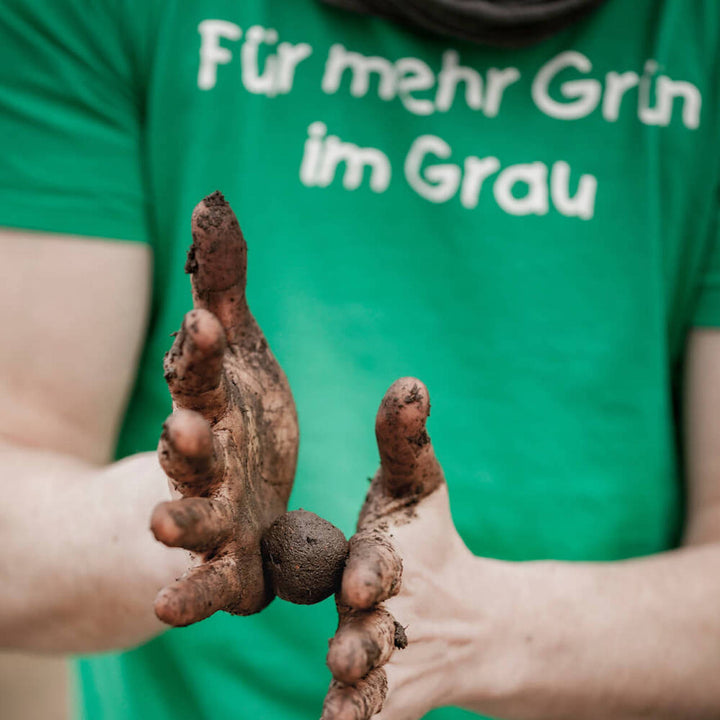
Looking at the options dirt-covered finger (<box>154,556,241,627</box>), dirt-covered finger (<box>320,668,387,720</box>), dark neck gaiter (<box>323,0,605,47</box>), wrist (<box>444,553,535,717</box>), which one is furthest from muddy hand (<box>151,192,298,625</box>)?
dark neck gaiter (<box>323,0,605,47</box>)

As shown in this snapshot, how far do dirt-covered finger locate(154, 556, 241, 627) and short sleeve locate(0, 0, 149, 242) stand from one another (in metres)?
0.51

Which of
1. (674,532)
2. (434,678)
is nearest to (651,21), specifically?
(674,532)

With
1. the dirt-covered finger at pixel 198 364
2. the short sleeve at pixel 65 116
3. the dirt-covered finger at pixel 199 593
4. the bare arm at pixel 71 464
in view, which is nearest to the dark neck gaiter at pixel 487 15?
the short sleeve at pixel 65 116

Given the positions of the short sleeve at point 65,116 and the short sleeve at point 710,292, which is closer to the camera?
the short sleeve at point 65,116

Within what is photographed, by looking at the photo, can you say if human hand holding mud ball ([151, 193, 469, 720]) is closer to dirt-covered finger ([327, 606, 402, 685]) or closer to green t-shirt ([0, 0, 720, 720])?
dirt-covered finger ([327, 606, 402, 685])

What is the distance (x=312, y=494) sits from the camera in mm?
934

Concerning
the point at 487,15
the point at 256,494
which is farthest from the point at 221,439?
the point at 487,15

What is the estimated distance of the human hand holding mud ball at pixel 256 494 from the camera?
19.3 inches

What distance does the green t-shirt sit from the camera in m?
0.92

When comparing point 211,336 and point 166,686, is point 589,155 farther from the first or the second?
point 166,686

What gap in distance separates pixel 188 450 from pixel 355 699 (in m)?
0.22

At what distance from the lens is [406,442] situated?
627 mm

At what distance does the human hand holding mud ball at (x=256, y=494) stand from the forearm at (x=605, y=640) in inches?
7.9

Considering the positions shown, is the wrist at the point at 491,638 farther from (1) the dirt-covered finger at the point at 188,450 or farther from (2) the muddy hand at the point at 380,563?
(1) the dirt-covered finger at the point at 188,450
